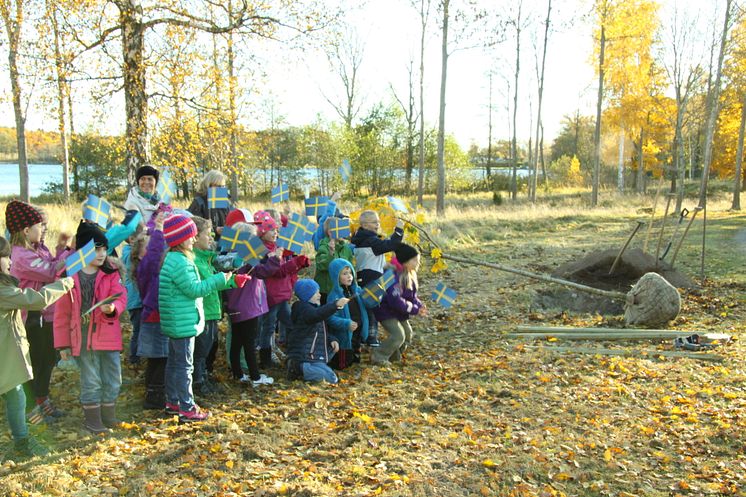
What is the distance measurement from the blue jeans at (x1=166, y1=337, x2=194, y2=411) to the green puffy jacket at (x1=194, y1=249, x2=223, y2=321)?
0.44 m

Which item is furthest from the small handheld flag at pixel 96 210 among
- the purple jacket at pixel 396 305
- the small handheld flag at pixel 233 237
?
the purple jacket at pixel 396 305

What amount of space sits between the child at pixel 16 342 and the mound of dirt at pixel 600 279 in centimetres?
690

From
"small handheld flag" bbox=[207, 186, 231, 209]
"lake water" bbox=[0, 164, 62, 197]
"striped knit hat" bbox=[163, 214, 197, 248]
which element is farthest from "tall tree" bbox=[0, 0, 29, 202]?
"striped knit hat" bbox=[163, 214, 197, 248]

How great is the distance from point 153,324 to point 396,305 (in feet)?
8.19

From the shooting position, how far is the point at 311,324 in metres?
5.70

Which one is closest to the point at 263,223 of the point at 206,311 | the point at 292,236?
the point at 292,236

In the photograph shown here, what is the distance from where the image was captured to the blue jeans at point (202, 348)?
16.8ft

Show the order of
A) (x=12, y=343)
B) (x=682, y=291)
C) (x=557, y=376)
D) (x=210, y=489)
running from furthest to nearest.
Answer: (x=682, y=291) < (x=557, y=376) < (x=12, y=343) < (x=210, y=489)

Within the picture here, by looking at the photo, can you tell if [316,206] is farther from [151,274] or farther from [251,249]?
[151,274]

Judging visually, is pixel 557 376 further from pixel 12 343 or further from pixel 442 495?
pixel 12 343

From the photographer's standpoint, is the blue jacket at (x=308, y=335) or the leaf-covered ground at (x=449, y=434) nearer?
the leaf-covered ground at (x=449, y=434)

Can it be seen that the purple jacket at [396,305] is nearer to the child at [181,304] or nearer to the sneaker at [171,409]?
the child at [181,304]

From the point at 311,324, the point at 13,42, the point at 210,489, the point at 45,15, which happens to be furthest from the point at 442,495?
the point at 13,42

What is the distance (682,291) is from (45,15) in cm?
1062
